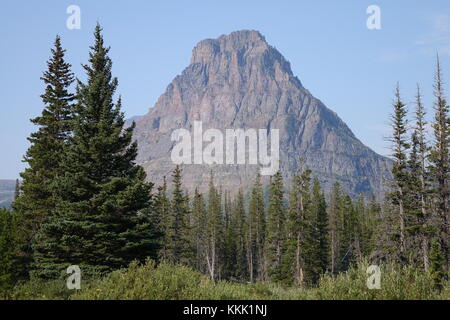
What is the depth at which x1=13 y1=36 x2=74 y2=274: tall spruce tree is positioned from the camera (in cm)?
3047

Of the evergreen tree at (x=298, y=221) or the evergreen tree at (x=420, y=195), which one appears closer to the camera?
the evergreen tree at (x=420, y=195)

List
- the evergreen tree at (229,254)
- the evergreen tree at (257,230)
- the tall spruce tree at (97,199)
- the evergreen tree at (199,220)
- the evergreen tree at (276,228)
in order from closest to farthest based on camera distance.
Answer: the tall spruce tree at (97,199) → the evergreen tree at (276,228) → the evergreen tree at (257,230) → the evergreen tree at (199,220) → the evergreen tree at (229,254)

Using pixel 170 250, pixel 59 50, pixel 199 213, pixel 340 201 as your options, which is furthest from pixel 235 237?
pixel 59 50

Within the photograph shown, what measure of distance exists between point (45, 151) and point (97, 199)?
33.3ft

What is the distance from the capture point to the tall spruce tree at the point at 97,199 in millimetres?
23469

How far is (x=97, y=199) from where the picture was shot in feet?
77.0

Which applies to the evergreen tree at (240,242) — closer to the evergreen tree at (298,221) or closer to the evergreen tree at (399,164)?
the evergreen tree at (298,221)

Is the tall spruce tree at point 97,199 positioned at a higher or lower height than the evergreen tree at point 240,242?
higher

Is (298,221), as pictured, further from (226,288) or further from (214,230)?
(226,288)

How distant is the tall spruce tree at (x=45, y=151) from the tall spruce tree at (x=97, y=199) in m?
4.89

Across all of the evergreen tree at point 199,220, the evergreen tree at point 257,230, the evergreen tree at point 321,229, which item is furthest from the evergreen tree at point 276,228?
the evergreen tree at point 199,220

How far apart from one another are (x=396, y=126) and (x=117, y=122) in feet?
78.9

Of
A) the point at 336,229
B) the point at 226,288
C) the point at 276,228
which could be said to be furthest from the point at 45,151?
the point at 336,229
